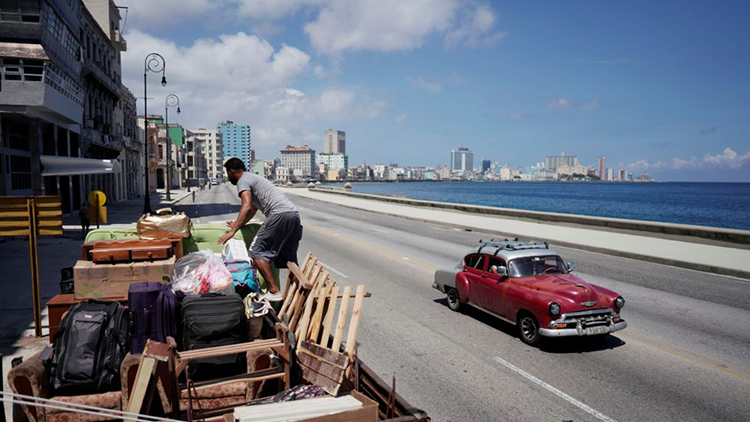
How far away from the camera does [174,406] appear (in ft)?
13.2

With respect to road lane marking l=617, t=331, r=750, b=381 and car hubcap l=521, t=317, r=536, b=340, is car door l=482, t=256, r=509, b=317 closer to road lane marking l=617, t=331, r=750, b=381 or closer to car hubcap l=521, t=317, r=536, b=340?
car hubcap l=521, t=317, r=536, b=340

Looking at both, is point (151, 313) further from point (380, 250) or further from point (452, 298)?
point (380, 250)

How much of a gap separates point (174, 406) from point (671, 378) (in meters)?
6.62

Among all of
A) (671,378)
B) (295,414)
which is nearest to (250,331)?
(295,414)

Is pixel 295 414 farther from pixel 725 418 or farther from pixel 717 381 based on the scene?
pixel 717 381

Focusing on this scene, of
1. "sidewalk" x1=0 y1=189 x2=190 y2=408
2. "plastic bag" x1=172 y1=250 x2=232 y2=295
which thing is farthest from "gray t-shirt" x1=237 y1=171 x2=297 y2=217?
"sidewalk" x1=0 y1=189 x2=190 y2=408

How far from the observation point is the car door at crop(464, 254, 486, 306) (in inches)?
386

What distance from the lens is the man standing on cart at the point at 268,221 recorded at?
22.2 feet

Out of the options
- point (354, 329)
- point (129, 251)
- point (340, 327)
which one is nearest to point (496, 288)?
point (340, 327)

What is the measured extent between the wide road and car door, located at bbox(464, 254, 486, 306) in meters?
0.47

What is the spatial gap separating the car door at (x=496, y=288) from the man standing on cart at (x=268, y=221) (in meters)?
4.20

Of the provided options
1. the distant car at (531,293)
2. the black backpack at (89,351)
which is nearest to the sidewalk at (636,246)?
the distant car at (531,293)

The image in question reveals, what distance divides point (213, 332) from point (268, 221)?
88.0 inches

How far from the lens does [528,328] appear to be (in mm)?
8539
